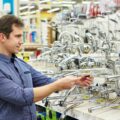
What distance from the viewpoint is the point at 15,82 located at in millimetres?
1603

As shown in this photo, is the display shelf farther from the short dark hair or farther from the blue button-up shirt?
the short dark hair

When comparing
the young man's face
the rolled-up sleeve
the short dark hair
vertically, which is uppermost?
the short dark hair

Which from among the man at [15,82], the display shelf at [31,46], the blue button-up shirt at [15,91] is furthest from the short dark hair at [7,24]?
the display shelf at [31,46]

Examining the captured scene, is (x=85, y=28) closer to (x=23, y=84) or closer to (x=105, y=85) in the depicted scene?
(x=105, y=85)

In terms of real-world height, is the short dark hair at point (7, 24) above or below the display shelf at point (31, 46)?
above

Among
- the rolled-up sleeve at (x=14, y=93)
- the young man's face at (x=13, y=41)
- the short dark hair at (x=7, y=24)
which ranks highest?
the short dark hair at (x=7, y=24)

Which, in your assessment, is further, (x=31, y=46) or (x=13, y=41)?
(x=31, y=46)

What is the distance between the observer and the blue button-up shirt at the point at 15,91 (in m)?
1.54

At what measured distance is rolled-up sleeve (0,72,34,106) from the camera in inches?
60.3

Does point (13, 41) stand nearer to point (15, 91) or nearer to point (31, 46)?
point (15, 91)

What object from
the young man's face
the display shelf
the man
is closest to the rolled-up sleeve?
the man

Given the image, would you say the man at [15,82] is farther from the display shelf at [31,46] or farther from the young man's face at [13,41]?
the display shelf at [31,46]

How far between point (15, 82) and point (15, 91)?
78 mm

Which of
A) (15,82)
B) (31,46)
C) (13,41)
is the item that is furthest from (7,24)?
(31,46)
